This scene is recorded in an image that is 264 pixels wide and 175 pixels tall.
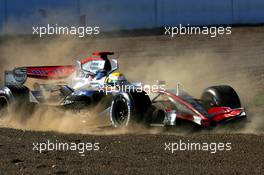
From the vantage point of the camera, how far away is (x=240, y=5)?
113 feet

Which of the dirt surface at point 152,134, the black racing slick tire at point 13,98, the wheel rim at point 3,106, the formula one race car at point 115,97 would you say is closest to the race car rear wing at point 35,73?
the formula one race car at point 115,97

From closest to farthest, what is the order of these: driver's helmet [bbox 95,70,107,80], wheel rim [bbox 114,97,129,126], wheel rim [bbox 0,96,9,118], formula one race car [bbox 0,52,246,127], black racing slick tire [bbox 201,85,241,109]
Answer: formula one race car [bbox 0,52,246,127] < wheel rim [bbox 114,97,129,126] < black racing slick tire [bbox 201,85,241,109] < driver's helmet [bbox 95,70,107,80] < wheel rim [bbox 0,96,9,118]

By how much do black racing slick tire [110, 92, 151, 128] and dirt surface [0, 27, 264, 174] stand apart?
23 centimetres

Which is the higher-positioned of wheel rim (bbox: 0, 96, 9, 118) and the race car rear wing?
the race car rear wing

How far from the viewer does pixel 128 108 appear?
9.74 m

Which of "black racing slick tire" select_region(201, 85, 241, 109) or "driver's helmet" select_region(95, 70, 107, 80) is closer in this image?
"black racing slick tire" select_region(201, 85, 241, 109)

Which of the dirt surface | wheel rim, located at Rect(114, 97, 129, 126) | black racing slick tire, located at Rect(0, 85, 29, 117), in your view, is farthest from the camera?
black racing slick tire, located at Rect(0, 85, 29, 117)

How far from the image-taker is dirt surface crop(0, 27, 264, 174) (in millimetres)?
7074

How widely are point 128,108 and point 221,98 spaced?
5.21 feet

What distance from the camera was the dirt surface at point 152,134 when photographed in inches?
279

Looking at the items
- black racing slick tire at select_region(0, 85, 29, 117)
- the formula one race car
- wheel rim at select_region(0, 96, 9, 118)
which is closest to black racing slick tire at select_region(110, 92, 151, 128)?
the formula one race car

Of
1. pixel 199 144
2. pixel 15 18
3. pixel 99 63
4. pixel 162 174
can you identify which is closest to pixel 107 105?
pixel 99 63

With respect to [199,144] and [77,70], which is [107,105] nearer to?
[77,70]

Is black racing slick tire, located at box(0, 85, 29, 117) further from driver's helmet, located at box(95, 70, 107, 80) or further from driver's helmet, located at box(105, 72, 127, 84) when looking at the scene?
driver's helmet, located at box(105, 72, 127, 84)
